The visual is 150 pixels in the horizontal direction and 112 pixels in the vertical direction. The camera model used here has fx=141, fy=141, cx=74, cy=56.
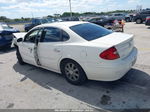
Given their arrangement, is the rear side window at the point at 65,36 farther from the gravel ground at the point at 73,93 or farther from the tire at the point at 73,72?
the gravel ground at the point at 73,93

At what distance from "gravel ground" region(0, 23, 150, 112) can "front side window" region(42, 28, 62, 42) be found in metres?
1.16

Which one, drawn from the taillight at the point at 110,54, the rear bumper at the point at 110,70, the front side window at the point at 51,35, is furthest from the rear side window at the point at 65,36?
the taillight at the point at 110,54

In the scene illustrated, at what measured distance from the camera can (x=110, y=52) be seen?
2.87 meters

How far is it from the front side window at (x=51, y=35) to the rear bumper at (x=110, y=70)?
1175 millimetres

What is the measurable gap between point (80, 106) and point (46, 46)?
190cm

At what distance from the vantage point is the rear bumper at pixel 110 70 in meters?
2.91

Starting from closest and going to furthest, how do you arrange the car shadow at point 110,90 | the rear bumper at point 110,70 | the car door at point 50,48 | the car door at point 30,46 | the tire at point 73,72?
the car shadow at point 110,90 → the rear bumper at point 110,70 → the tire at point 73,72 → the car door at point 50,48 → the car door at point 30,46

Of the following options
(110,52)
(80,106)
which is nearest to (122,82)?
(110,52)

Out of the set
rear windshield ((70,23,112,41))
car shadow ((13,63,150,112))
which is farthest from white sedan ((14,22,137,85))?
car shadow ((13,63,150,112))

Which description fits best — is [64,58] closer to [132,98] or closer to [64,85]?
[64,85]

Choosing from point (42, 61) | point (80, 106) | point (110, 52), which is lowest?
point (80, 106)

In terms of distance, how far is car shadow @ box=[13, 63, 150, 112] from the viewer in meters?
2.80

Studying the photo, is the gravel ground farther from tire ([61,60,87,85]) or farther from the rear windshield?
the rear windshield

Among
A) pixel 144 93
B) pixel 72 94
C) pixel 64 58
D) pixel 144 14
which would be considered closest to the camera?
pixel 144 93
